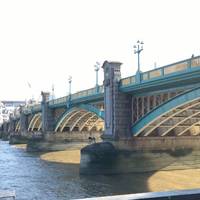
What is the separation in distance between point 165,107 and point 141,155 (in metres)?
5.35

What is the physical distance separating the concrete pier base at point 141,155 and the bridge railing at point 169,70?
493 centimetres

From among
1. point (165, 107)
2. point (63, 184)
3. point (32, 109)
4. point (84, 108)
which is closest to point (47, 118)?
point (32, 109)

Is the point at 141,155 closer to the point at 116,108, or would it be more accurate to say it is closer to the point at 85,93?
the point at 116,108

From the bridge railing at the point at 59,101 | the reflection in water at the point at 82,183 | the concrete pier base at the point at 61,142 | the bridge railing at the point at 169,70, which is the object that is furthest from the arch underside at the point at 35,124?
the bridge railing at the point at 169,70

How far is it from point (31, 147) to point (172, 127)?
29.8m

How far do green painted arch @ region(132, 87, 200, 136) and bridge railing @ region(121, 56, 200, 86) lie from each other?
1.39 meters

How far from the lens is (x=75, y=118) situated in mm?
51906

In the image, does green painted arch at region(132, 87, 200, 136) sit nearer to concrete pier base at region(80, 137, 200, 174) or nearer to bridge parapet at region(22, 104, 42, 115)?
concrete pier base at region(80, 137, 200, 174)

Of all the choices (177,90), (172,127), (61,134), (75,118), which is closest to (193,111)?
(172,127)

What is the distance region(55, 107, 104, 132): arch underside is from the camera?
49.8 m

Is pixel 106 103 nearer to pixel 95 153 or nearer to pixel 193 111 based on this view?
pixel 95 153

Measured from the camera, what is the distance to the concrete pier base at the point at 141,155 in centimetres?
2706

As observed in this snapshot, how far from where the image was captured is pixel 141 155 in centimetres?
2767

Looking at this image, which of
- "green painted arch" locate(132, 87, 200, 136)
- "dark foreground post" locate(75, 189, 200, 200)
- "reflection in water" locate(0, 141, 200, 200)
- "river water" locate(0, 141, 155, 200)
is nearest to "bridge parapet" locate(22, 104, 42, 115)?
"river water" locate(0, 141, 155, 200)
